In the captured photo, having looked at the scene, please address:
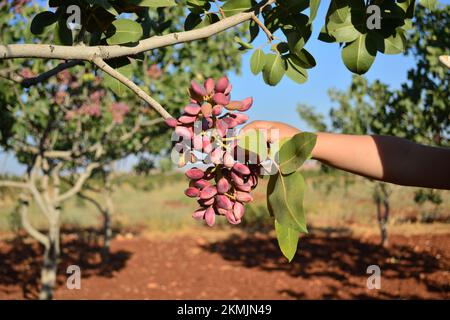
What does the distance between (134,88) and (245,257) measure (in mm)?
10447

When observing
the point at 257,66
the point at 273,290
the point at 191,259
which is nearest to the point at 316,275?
the point at 273,290

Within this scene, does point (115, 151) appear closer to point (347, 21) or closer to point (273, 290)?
point (273, 290)

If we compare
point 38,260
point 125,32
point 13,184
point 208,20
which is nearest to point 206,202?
point 125,32

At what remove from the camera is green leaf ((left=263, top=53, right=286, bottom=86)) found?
1.61m

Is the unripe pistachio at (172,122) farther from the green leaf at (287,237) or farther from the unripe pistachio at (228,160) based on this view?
the green leaf at (287,237)

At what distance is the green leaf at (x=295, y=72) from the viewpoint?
5.26 ft

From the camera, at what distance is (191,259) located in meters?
11.3

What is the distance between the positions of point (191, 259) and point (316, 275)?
3.26 m

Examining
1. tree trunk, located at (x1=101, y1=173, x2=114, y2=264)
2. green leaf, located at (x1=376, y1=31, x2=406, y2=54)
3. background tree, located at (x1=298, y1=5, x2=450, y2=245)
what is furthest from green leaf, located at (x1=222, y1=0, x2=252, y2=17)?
tree trunk, located at (x1=101, y1=173, x2=114, y2=264)

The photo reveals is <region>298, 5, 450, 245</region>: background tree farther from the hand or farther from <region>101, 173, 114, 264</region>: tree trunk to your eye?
<region>101, 173, 114, 264</region>: tree trunk

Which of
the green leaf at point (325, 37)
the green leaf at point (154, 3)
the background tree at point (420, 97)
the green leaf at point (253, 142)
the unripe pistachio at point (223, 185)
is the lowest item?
the unripe pistachio at point (223, 185)

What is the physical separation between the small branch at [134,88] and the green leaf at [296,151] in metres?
0.27

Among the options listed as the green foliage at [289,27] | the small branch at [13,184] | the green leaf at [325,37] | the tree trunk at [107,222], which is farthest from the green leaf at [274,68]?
the tree trunk at [107,222]

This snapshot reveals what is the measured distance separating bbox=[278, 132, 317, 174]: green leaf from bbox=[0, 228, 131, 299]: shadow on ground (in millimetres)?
7884
